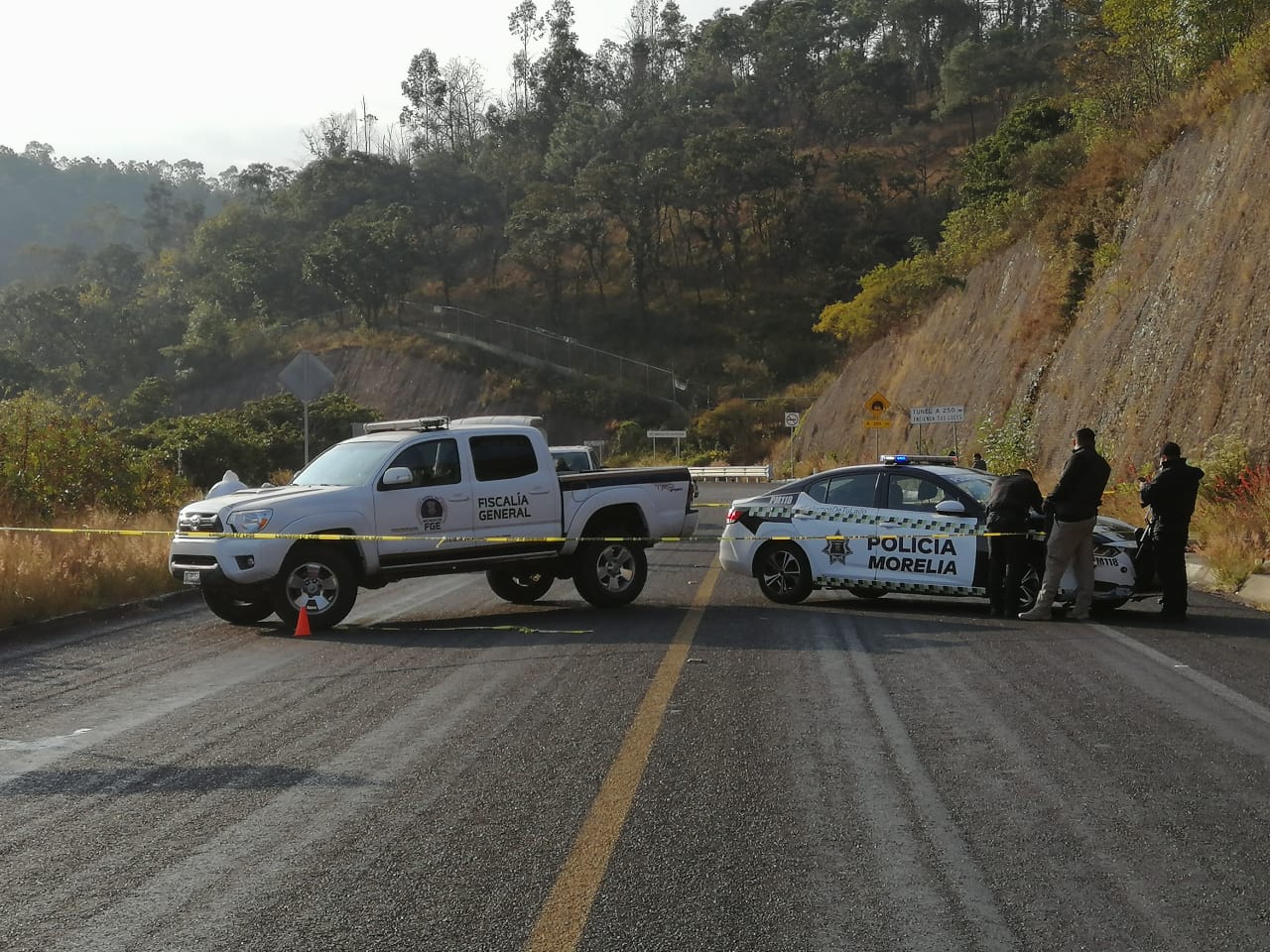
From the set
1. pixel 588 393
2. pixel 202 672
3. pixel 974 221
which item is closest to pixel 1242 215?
pixel 202 672

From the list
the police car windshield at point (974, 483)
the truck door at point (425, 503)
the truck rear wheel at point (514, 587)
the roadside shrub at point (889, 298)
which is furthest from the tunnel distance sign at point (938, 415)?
the roadside shrub at point (889, 298)

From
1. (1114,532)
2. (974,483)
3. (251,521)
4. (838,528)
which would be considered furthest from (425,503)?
(1114,532)

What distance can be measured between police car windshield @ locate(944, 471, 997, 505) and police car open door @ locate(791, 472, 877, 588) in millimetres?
877

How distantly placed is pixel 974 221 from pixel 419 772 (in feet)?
178

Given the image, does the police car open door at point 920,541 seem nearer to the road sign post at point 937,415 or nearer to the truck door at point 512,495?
the truck door at point 512,495

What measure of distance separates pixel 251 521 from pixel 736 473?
4938 cm

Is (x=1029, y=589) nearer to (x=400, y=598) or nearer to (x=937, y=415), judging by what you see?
(x=400, y=598)

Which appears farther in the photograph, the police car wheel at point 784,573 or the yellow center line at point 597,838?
the police car wheel at point 784,573

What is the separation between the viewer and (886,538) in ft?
50.0

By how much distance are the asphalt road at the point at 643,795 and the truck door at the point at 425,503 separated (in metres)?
2.25

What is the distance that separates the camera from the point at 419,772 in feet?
24.0

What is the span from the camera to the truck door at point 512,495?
15016 mm

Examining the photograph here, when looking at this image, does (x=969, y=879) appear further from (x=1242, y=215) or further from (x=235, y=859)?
(x=1242, y=215)

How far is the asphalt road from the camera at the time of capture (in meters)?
5.05
